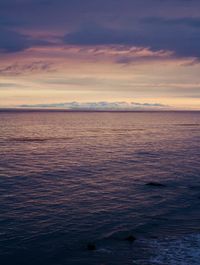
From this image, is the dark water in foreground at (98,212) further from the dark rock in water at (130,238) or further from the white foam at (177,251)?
the dark rock in water at (130,238)

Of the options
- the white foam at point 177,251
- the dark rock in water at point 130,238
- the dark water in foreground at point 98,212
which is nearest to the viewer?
the white foam at point 177,251

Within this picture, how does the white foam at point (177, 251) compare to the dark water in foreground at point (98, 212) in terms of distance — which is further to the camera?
the dark water in foreground at point (98, 212)

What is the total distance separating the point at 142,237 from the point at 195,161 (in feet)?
105

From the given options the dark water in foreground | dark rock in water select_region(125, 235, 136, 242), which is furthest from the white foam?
dark rock in water select_region(125, 235, 136, 242)

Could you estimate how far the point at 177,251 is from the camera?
65.9ft

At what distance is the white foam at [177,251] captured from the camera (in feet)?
61.8

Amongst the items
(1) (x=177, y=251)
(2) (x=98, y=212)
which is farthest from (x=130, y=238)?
(2) (x=98, y=212)

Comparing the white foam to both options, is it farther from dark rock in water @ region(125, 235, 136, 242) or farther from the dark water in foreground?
dark rock in water @ region(125, 235, 136, 242)

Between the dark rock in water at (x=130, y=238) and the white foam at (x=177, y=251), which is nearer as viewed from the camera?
the white foam at (x=177, y=251)

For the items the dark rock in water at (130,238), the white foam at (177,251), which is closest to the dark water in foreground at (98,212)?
the white foam at (177,251)

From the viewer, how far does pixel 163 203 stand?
30188 millimetres

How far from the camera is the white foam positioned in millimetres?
18844

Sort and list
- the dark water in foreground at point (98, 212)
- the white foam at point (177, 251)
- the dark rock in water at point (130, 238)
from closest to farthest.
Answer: the white foam at point (177, 251)
the dark water in foreground at point (98, 212)
the dark rock in water at point (130, 238)

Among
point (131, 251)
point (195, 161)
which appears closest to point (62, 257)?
point (131, 251)
